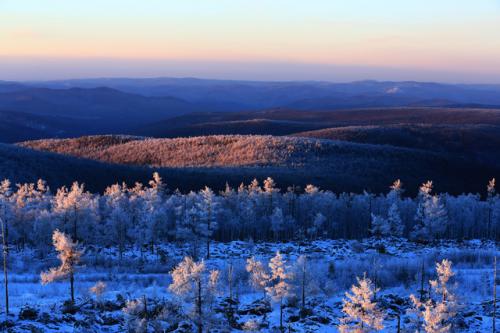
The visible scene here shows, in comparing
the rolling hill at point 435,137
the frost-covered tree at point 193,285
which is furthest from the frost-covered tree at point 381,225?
the rolling hill at point 435,137

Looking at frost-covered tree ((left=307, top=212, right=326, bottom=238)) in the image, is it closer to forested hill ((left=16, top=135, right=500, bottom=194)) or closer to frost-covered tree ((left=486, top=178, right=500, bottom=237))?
frost-covered tree ((left=486, top=178, right=500, bottom=237))

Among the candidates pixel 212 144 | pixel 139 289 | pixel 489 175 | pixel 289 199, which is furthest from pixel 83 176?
pixel 489 175

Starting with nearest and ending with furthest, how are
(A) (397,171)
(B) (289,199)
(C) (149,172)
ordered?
(B) (289,199) → (C) (149,172) → (A) (397,171)

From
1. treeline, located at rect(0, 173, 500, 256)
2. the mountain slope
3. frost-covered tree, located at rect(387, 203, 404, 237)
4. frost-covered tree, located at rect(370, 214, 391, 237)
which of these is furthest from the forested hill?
frost-covered tree, located at rect(370, 214, 391, 237)

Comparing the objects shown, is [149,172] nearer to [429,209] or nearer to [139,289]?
[429,209]

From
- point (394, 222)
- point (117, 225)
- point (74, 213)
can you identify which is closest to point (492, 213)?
point (394, 222)

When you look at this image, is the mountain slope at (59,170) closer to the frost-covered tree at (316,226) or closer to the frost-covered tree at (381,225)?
the frost-covered tree at (316,226)

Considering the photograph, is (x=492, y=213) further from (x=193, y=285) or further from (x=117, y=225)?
(x=193, y=285)
